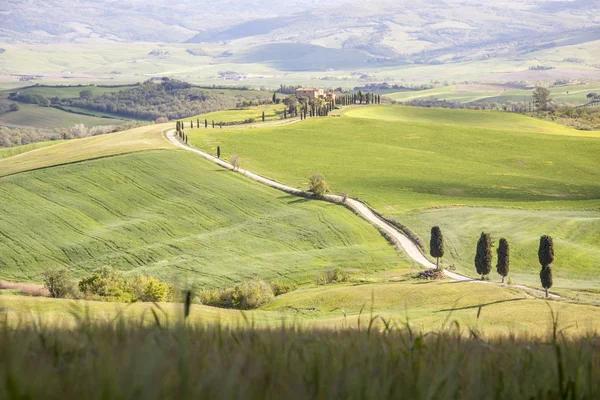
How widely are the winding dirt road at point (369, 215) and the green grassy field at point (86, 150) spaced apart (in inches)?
234

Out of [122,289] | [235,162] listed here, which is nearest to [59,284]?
[122,289]

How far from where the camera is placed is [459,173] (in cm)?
13400

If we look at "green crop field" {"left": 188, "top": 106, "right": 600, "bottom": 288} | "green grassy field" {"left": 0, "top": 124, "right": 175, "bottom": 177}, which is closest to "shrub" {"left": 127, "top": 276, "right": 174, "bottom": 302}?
"green crop field" {"left": 188, "top": 106, "right": 600, "bottom": 288}

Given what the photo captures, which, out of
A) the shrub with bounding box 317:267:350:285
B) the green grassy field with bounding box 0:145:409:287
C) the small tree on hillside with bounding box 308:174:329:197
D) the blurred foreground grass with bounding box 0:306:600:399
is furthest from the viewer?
the small tree on hillside with bounding box 308:174:329:197

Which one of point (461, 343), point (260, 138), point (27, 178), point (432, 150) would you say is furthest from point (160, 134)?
point (461, 343)

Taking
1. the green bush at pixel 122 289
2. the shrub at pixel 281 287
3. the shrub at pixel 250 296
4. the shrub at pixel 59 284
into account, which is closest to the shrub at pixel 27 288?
the shrub at pixel 59 284

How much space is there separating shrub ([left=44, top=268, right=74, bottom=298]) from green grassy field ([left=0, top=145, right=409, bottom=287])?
13029 millimetres

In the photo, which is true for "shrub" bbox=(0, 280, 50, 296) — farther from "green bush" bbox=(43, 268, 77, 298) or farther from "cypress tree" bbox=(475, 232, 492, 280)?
"cypress tree" bbox=(475, 232, 492, 280)

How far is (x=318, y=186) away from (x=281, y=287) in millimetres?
42576

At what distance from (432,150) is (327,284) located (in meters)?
92.4

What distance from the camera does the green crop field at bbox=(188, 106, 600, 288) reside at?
91.7 meters

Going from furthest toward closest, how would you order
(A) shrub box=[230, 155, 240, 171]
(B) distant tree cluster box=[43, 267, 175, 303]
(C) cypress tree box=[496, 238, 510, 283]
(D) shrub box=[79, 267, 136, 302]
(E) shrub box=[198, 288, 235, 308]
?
1. (A) shrub box=[230, 155, 240, 171]
2. (C) cypress tree box=[496, 238, 510, 283]
3. (E) shrub box=[198, 288, 235, 308]
4. (B) distant tree cluster box=[43, 267, 175, 303]
5. (D) shrub box=[79, 267, 136, 302]

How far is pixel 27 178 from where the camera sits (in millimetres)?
108688

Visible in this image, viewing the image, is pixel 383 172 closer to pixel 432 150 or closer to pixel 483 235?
pixel 432 150
